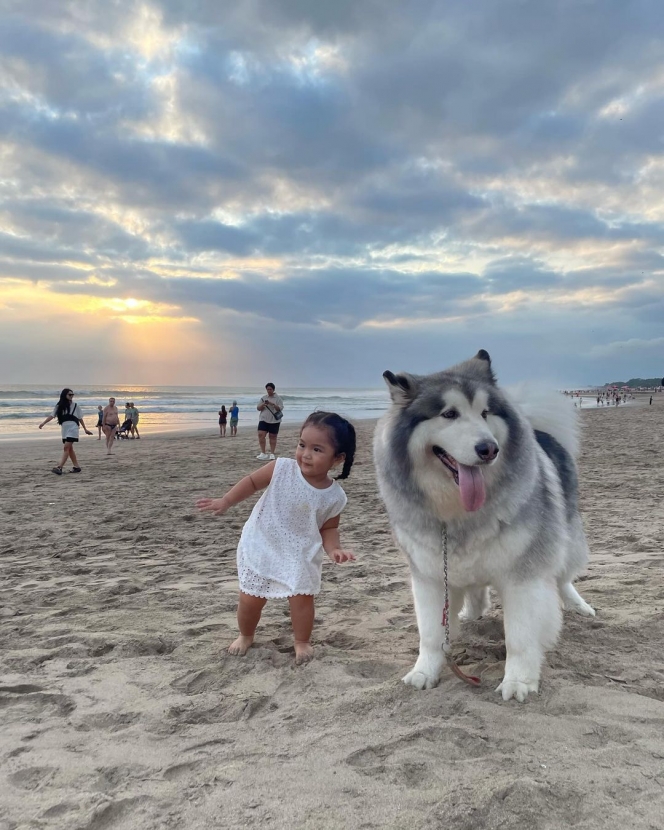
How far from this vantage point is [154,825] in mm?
1805

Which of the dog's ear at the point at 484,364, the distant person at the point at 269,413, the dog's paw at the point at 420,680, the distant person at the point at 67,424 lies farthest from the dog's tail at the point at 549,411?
the distant person at the point at 67,424

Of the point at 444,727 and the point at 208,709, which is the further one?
the point at 208,709

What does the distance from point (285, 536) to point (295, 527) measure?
0.08 metres

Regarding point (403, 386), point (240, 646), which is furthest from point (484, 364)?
point (240, 646)

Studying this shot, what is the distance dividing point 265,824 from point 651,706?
5.63 feet

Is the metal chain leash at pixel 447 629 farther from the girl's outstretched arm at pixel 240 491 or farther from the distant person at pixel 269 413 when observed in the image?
the distant person at pixel 269 413

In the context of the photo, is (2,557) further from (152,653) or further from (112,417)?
(112,417)

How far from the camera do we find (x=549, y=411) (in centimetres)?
386

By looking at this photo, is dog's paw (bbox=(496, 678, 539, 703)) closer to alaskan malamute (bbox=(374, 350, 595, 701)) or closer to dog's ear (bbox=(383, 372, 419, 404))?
alaskan malamute (bbox=(374, 350, 595, 701))

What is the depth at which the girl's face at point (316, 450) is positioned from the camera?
10.5 feet

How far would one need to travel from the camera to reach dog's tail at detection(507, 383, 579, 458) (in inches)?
152

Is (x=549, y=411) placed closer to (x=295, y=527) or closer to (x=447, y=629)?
(x=447, y=629)

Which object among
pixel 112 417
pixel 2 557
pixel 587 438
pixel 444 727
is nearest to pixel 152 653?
pixel 444 727

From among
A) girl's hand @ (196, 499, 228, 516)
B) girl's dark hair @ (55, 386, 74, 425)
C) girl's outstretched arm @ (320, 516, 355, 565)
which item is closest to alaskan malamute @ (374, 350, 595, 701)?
girl's outstretched arm @ (320, 516, 355, 565)
